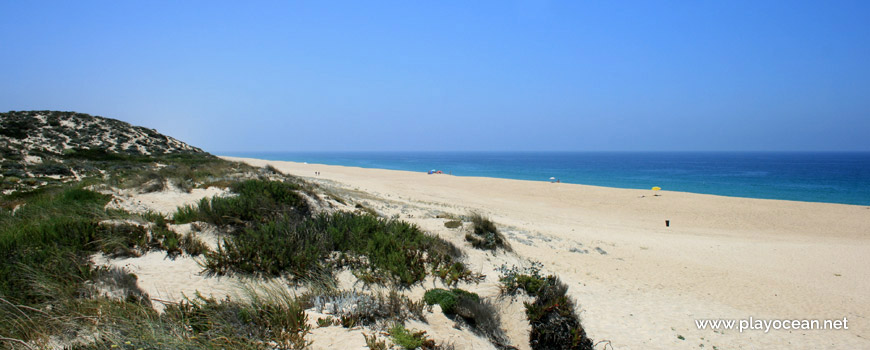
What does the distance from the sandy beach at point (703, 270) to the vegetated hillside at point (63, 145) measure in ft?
47.3

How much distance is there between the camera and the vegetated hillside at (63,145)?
49.8ft

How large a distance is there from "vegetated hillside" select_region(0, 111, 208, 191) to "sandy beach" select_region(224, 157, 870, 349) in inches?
567

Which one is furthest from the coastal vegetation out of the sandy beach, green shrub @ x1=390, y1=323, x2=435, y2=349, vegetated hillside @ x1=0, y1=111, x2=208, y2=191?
vegetated hillside @ x1=0, y1=111, x2=208, y2=191

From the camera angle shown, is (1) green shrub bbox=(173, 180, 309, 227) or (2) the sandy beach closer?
(2) the sandy beach

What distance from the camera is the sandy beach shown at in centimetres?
683

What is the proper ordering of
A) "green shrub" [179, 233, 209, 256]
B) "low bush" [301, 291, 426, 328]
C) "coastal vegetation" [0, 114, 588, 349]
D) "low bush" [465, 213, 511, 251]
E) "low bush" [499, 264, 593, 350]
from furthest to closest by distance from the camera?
1. "low bush" [465, 213, 511, 251]
2. "green shrub" [179, 233, 209, 256]
3. "low bush" [499, 264, 593, 350]
4. "low bush" [301, 291, 426, 328]
5. "coastal vegetation" [0, 114, 588, 349]

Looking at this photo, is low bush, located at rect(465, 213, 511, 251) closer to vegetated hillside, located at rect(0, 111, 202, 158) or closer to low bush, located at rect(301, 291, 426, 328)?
low bush, located at rect(301, 291, 426, 328)

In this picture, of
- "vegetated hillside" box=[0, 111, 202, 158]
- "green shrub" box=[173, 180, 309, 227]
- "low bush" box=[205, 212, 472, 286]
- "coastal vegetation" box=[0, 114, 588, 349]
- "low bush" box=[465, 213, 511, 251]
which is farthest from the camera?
"vegetated hillside" box=[0, 111, 202, 158]

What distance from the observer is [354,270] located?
249 inches

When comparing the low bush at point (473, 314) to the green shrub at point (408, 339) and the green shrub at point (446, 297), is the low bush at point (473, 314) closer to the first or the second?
the green shrub at point (446, 297)

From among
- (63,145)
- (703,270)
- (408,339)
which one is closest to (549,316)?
(408,339)

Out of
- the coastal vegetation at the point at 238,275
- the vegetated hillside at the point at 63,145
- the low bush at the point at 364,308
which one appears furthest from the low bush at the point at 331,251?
the vegetated hillside at the point at 63,145

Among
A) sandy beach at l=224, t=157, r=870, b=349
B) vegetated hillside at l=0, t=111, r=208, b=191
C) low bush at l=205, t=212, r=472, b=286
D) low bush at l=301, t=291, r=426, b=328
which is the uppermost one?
vegetated hillside at l=0, t=111, r=208, b=191

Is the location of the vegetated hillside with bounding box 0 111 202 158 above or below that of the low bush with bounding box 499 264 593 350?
above
